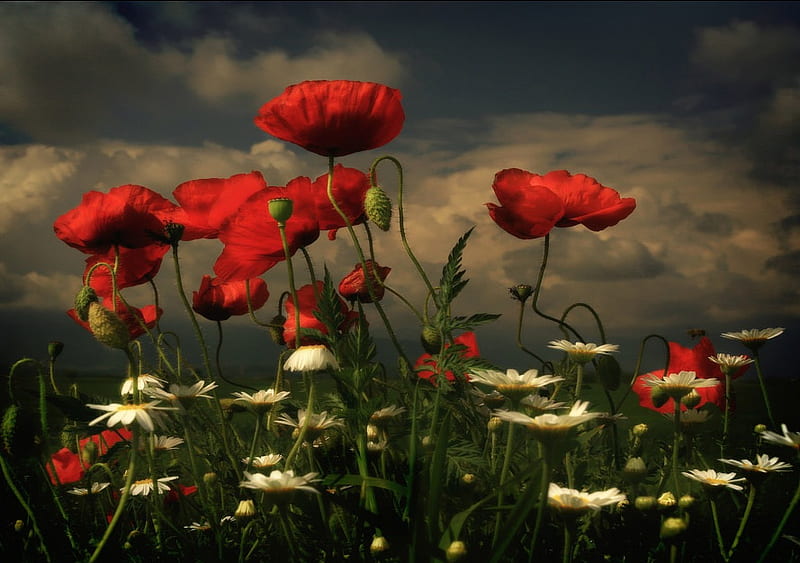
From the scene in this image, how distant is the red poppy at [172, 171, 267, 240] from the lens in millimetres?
1947

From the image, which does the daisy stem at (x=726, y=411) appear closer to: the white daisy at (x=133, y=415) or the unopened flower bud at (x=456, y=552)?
the unopened flower bud at (x=456, y=552)

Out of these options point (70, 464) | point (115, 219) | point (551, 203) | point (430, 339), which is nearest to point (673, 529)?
point (430, 339)

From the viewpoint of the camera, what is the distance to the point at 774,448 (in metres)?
2.14

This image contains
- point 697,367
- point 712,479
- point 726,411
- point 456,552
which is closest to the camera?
point 456,552

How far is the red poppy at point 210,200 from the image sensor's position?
195 centimetres

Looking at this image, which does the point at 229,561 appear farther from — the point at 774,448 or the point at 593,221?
the point at 774,448

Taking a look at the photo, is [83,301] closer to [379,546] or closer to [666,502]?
[379,546]

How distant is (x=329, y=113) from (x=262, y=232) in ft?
1.15

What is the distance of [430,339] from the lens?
1.62m

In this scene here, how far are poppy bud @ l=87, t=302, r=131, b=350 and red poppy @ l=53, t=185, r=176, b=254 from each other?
706 millimetres

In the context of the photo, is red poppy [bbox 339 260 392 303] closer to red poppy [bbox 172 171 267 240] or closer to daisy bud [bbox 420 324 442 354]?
daisy bud [bbox 420 324 442 354]

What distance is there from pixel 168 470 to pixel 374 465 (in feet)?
3.47

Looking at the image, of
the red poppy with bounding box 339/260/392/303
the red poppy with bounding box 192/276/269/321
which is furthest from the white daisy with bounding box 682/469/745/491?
the red poppy with bounding box 192/276/269/321

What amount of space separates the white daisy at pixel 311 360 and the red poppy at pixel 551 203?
68 cm
